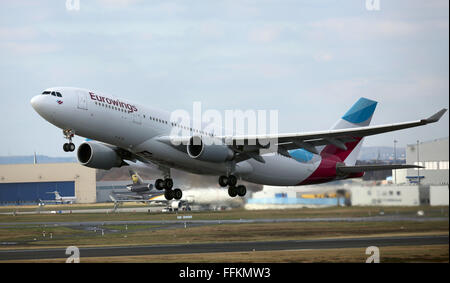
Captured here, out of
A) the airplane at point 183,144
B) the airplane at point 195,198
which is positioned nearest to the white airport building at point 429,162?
the airplane at point 183,144

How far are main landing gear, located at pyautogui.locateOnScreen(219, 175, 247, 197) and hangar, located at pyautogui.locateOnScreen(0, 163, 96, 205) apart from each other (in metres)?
14.4

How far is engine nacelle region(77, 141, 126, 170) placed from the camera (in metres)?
41.1

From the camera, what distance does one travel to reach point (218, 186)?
43.5 m

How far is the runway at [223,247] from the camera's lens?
35781 millimetres

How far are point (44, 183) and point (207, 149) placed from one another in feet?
59.7

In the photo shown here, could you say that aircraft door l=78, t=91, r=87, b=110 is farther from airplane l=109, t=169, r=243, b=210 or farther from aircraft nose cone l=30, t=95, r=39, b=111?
airplane l=109, t=169, r=243, b=210

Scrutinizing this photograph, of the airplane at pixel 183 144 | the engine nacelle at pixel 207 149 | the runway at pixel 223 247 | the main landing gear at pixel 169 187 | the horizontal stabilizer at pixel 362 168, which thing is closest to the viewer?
the airplane at pixel 183 144

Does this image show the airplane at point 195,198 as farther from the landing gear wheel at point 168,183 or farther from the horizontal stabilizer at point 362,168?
the horizontal stabilizer at point 362,168

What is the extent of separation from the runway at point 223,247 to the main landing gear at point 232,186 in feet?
12.0

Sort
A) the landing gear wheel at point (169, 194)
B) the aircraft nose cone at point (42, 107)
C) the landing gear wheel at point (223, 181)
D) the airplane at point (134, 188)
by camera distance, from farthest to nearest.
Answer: the airplane at point (134, 188) → the landing gear wheel at point (169, 194) → the landing gear wheel at point (223, 181) → the aircraft nose cone at point (42, 107)

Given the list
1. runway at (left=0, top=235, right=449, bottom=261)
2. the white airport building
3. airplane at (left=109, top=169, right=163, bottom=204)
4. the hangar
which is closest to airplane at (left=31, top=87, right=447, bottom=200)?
the white airport building

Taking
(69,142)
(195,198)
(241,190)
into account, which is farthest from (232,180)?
(69,142)

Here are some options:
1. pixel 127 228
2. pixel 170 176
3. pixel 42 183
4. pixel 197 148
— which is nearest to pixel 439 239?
pixel 197 148

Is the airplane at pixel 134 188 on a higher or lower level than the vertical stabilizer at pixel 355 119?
lower
